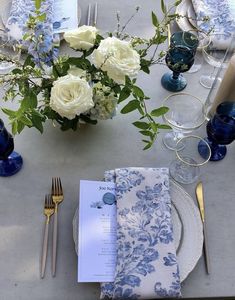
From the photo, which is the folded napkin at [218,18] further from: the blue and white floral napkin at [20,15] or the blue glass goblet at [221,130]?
the blue and white floral napkin at [20,15]

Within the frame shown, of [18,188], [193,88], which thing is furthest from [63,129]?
[193,88]

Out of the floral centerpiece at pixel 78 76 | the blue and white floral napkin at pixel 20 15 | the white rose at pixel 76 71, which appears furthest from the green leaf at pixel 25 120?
the blue and white floral napkin at pixel 20 15

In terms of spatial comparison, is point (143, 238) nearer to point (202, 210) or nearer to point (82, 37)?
point (202, 210)

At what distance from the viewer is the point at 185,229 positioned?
2.66 ft

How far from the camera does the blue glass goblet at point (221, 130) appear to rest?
0.89 metres

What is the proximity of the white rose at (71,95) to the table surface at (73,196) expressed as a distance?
7.8 inches

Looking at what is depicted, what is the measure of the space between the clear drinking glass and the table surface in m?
0.02

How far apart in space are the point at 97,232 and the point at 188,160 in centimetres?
30

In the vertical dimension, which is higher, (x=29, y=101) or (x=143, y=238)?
(x=29, y=101)

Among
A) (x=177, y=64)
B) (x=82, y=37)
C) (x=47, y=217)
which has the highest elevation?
(x=82, y=37)

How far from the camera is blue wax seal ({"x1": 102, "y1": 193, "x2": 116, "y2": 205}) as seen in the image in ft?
2.69

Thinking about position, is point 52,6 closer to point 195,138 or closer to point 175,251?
point 195,138

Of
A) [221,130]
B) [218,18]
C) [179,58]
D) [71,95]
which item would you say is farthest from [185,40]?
[71,95]

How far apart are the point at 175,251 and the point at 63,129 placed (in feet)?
1.29
